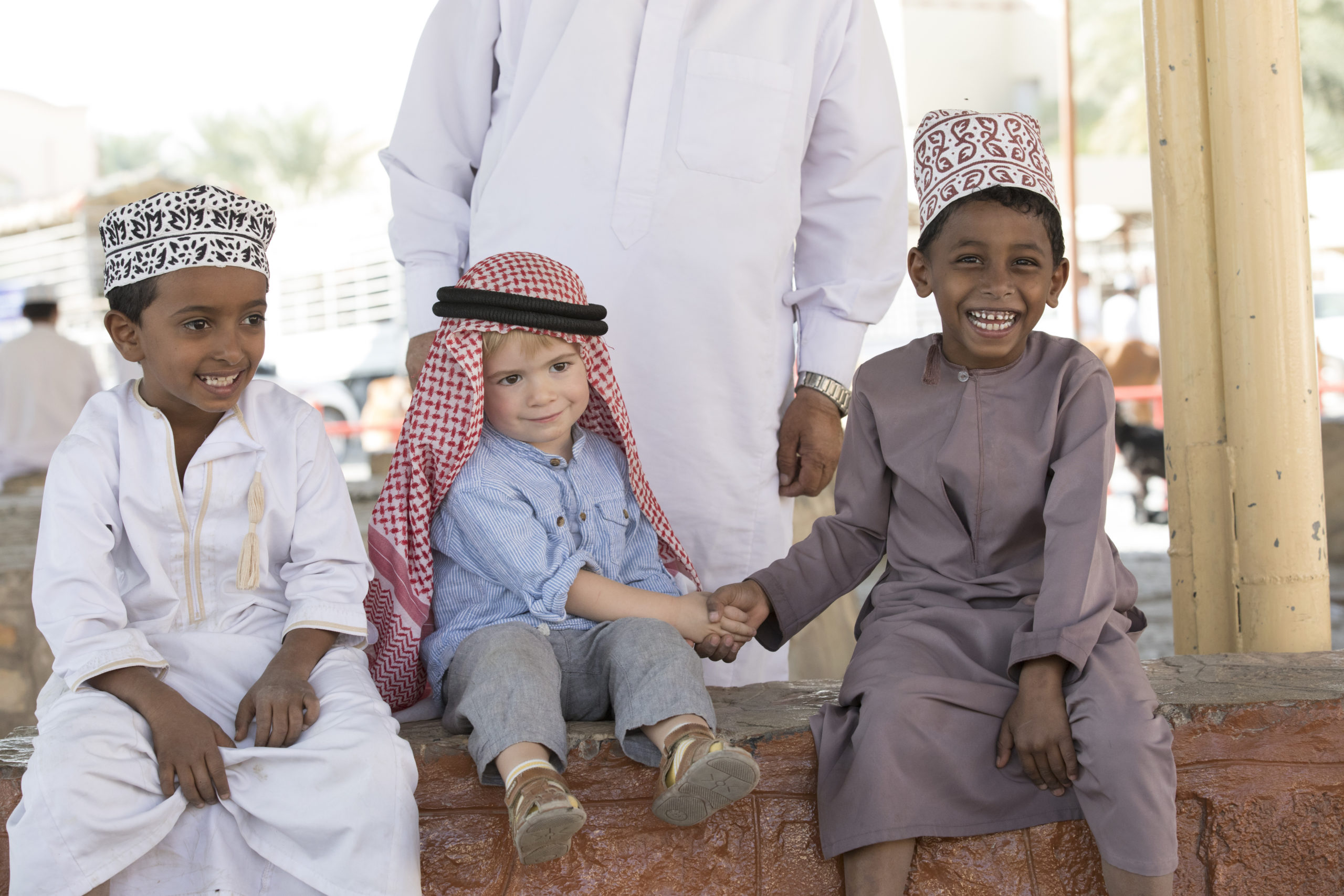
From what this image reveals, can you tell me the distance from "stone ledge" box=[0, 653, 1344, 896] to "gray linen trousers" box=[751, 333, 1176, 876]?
10 cm

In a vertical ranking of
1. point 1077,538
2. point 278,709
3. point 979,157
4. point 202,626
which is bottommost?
point 278,709

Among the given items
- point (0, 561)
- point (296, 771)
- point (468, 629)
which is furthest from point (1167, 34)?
point (0, 561)

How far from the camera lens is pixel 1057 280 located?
78.3 inches

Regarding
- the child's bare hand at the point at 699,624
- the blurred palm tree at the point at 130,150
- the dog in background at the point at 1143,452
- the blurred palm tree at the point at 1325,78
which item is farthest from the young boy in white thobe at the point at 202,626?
the blurred palm tree at the point at 130,150

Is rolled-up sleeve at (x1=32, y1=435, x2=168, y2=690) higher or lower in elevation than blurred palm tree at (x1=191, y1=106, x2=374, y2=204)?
lower

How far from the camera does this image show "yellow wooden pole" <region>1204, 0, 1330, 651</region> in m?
2.38

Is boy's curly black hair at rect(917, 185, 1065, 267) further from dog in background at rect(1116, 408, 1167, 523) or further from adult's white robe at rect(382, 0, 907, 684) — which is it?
dog in background at rect(1116, 408, 1167, 523)

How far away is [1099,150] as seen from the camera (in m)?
35.1

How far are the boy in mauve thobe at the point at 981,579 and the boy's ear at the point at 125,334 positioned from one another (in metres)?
1.05

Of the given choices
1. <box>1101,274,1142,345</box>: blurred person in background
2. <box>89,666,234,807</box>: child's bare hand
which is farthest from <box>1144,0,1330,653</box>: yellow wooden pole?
<box>1101,274,1142,345</box>: blurred person in background

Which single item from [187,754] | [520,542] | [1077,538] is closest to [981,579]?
[1077,538]

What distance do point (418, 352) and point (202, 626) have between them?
0.73 meters

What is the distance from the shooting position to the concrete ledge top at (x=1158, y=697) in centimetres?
183

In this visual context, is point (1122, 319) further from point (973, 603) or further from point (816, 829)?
point (816, 829)
